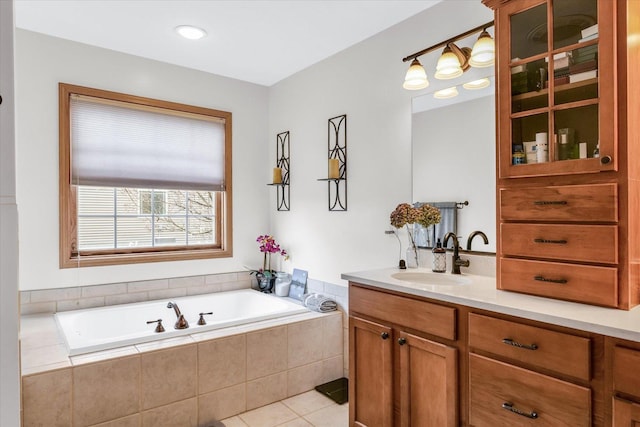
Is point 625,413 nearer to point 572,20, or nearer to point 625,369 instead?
point 625,369

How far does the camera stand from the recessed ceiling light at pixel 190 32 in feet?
8.75

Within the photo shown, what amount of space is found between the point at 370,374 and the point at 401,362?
0.82 feet

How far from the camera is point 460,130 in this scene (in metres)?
2.22

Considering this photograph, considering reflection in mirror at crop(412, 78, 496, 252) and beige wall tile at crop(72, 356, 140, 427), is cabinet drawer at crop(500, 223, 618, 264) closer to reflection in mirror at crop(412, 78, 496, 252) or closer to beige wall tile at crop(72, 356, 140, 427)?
reflection in mirror at crop(412, 78, 496, 252)

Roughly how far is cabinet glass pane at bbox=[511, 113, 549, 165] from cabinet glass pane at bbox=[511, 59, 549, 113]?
5cm

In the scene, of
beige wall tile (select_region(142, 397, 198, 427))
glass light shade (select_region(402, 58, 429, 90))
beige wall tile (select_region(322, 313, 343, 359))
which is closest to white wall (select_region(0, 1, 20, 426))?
beige wall tile (select_region(142, 397, 198, 427))

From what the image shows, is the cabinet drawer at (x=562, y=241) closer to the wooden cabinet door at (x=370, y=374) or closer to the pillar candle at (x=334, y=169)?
the wooden cabinet door at (x=370, y=374)

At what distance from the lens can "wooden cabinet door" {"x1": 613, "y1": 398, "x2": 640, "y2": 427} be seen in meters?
1.12

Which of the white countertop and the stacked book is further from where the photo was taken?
the stacked book

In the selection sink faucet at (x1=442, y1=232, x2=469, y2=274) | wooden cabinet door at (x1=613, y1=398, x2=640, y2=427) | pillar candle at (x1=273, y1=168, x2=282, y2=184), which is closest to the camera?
wooden cabinet door at (x1=613, y1=398, x2=640, y2=427)

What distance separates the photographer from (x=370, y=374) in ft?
6.63

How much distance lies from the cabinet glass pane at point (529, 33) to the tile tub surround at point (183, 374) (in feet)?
6.90

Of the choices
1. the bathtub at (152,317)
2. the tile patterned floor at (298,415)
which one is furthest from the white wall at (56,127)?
the tile patterned floor at (298,415)

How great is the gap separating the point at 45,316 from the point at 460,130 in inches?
119
